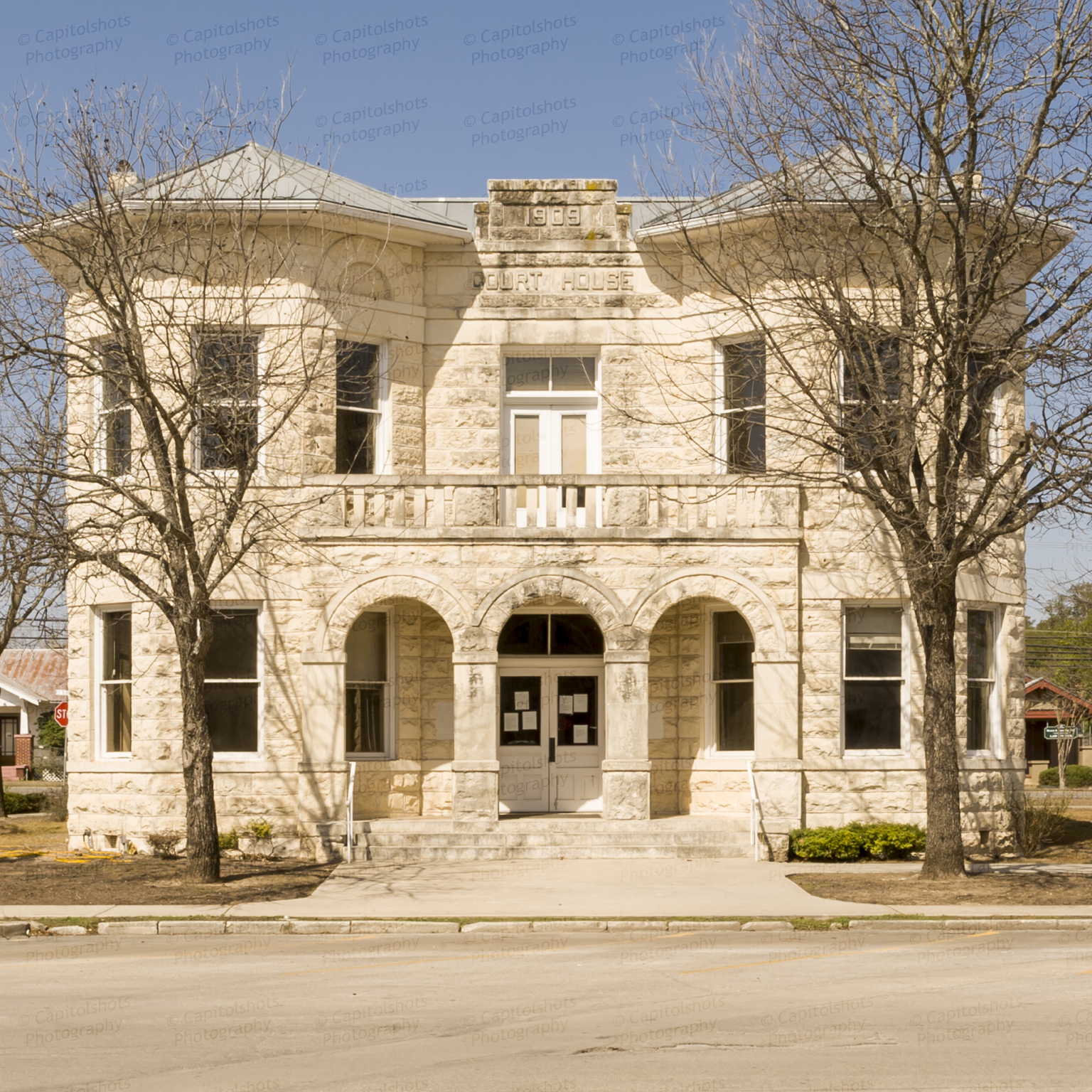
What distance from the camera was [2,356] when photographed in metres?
15.3

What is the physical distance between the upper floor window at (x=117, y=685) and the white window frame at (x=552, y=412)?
631 cm

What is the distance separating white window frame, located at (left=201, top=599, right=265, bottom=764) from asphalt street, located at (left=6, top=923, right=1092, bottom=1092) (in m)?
6.70

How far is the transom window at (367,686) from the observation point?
2075cm

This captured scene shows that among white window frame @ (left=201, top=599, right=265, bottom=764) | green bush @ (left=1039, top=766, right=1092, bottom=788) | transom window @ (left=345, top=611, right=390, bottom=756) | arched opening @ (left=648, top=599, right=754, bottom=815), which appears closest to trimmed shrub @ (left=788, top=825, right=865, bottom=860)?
arched opening @ (left=648, top=599, right=754, bottom=815)

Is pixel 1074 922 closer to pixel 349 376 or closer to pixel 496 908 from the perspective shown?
pixel 496 908

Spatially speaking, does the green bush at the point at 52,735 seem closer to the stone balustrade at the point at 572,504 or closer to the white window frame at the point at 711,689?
the stone balustrade at the point at 572,504

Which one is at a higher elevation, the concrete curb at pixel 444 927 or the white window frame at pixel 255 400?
the white window frame at pixel 255 400

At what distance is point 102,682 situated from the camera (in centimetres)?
2102

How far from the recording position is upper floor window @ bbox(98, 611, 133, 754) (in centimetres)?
2092

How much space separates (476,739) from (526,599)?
2083 millimetres

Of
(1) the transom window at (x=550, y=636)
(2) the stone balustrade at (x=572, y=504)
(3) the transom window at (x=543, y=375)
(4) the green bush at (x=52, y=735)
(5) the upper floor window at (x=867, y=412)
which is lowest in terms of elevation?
(4) the green bush at (x=52, y=735)

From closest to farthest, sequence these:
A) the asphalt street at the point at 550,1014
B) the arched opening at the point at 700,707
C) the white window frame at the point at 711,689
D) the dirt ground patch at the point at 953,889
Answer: the asphalt street at the point at 550,1014, the dirt ground patch at the point at 953,889, the arched opening at the point at 700,707, the white window frame at the point at 711,689

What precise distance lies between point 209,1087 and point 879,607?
48.7 ft

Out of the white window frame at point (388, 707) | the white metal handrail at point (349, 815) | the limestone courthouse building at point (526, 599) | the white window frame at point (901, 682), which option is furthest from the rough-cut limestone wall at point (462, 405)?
the white window frame at point (901, 682)
